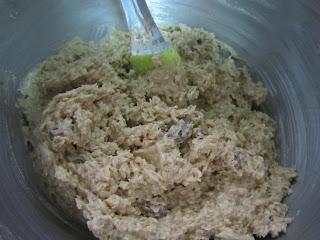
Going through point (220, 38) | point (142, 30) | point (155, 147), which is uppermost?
point (142, 30)

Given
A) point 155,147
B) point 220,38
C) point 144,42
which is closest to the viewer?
point 155,147

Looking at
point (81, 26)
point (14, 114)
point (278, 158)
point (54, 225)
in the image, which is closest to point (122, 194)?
point (54, 225)

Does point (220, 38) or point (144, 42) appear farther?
point (220, 38)

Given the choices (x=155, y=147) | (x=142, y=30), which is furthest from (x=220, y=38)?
(x=155, y=147)

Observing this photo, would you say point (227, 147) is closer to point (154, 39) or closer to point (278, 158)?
point (278, 158)

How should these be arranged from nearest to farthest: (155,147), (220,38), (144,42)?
(155,147), (144,42), (220,38)

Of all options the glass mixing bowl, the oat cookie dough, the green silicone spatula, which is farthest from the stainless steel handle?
the glass mixing bowl

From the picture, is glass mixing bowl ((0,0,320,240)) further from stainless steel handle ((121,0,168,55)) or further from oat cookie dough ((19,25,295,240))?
stainless steel handle ((121,0,168,55))

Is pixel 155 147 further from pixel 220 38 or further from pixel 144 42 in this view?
pixel 220 38
